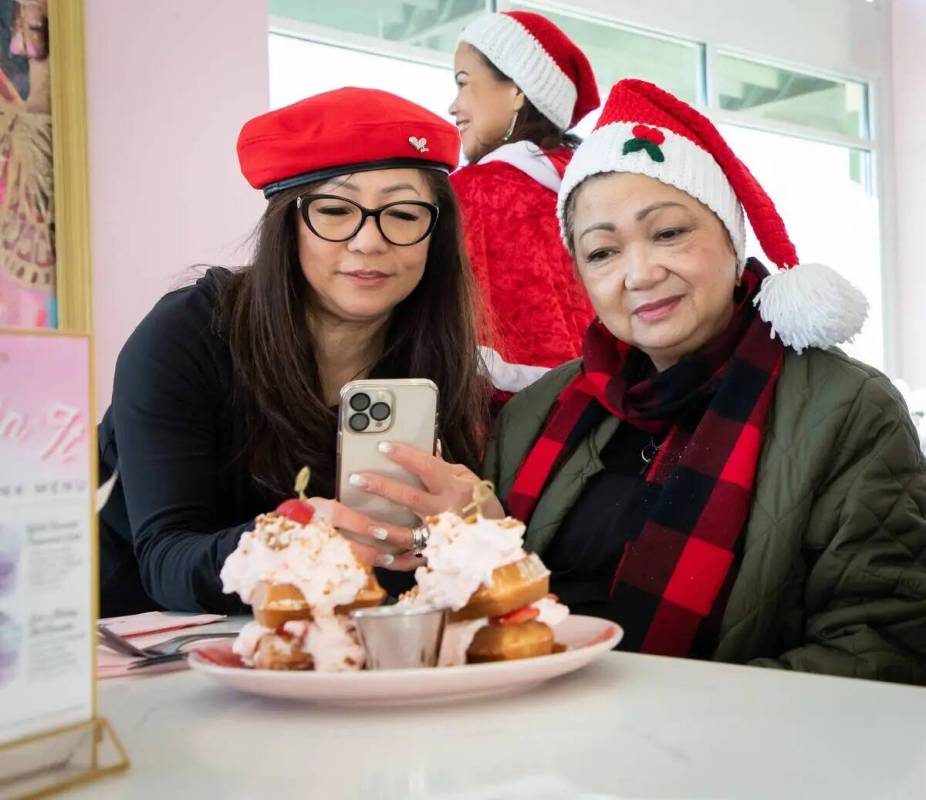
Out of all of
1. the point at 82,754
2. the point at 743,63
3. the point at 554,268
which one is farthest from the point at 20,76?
the point at 743,63

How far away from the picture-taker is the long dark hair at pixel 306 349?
1.48m

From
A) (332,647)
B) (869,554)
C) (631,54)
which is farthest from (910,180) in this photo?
(332,647)

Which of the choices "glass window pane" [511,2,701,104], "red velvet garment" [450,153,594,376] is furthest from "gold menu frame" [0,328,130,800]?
"glass window pane" [511,2,701,104]

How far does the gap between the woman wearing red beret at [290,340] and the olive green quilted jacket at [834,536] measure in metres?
0.47

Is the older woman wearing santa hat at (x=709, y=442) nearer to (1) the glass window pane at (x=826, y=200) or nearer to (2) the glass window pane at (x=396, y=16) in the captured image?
(2) the glass window pane at (x=396, y=16)

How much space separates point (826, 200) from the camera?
21.3 ft

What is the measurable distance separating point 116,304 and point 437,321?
2.21 metres

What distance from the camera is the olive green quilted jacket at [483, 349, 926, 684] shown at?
1.14 metres

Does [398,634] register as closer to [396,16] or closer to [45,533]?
[45,533]

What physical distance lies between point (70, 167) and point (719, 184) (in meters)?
2.54

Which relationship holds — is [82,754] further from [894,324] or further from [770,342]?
[894,324]

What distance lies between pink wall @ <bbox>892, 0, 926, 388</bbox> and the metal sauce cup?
253 inches

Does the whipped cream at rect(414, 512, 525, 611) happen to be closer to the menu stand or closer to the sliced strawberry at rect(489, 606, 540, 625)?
the sliced strawberry at rect(489, 606, 540, 625)

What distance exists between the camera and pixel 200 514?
139cm
